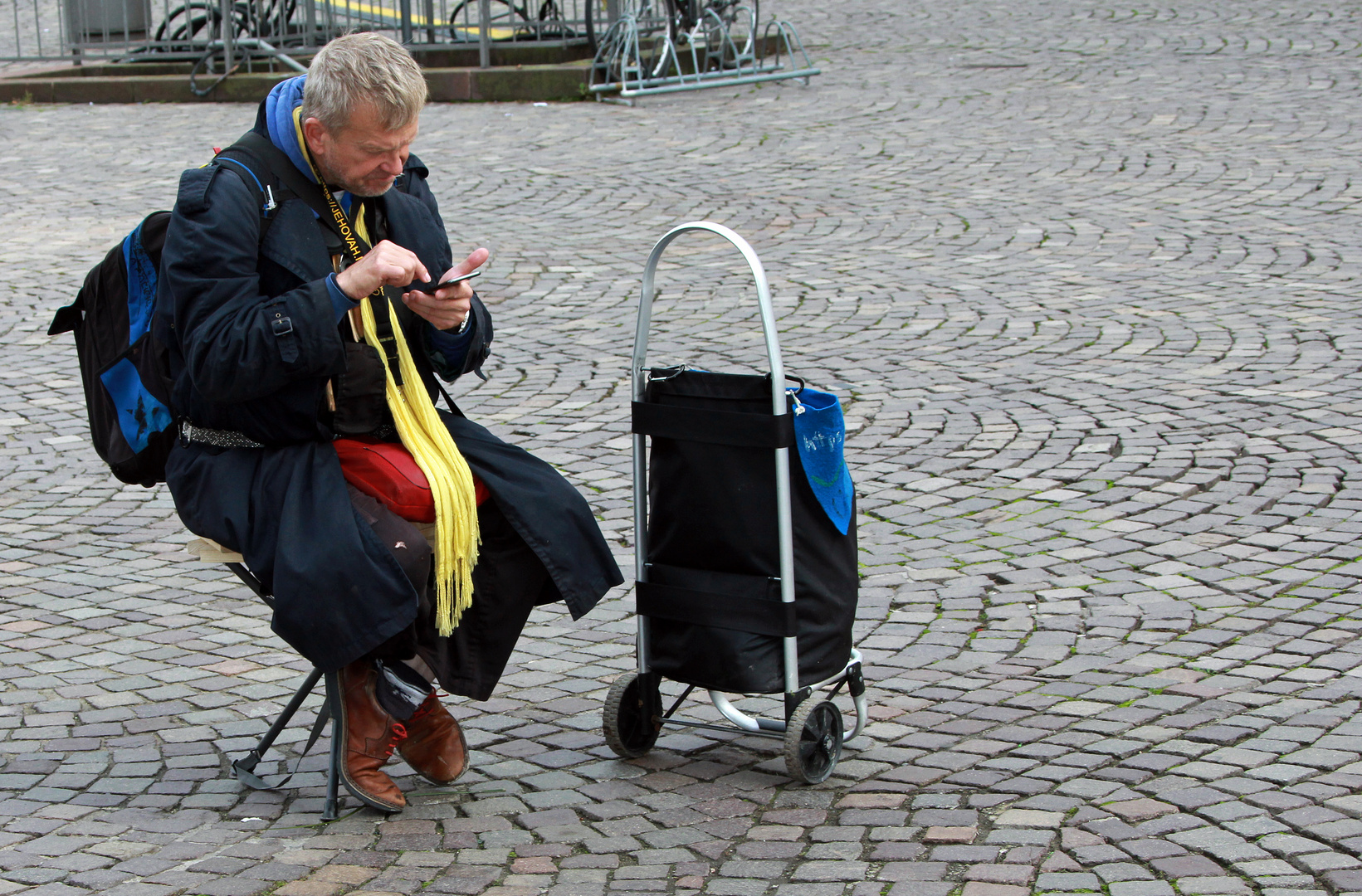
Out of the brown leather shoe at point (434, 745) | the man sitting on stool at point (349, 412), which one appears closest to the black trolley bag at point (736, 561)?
the man sitting on stool at point (349, 412)

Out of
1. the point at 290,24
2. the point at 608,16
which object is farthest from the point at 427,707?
the point at 290,24

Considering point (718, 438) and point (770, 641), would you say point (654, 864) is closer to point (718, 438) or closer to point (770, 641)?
point (770, 641)

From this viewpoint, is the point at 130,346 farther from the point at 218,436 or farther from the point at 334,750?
the point at 334,750

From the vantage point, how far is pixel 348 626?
3414mm

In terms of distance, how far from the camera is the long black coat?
3352 mm

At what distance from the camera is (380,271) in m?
3.28

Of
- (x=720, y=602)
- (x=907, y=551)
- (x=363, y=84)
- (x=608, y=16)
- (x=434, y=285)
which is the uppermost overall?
(x=608, y=16)

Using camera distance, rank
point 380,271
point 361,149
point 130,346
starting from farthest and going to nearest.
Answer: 1. point 130,346
2. point 361,149
3. point 380,271

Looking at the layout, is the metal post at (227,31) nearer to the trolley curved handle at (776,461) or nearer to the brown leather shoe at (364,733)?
the trolley curved handle at (776,461)

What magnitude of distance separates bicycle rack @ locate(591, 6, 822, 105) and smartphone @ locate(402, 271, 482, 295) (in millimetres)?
11238

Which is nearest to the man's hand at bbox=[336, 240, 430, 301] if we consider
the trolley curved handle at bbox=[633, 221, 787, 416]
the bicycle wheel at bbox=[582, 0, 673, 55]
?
the trolley curved handle at bbox=[633, 221, 787, 416]

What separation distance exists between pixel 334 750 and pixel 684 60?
13114mm

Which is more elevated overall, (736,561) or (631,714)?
(736,561)

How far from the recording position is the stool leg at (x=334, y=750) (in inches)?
143
